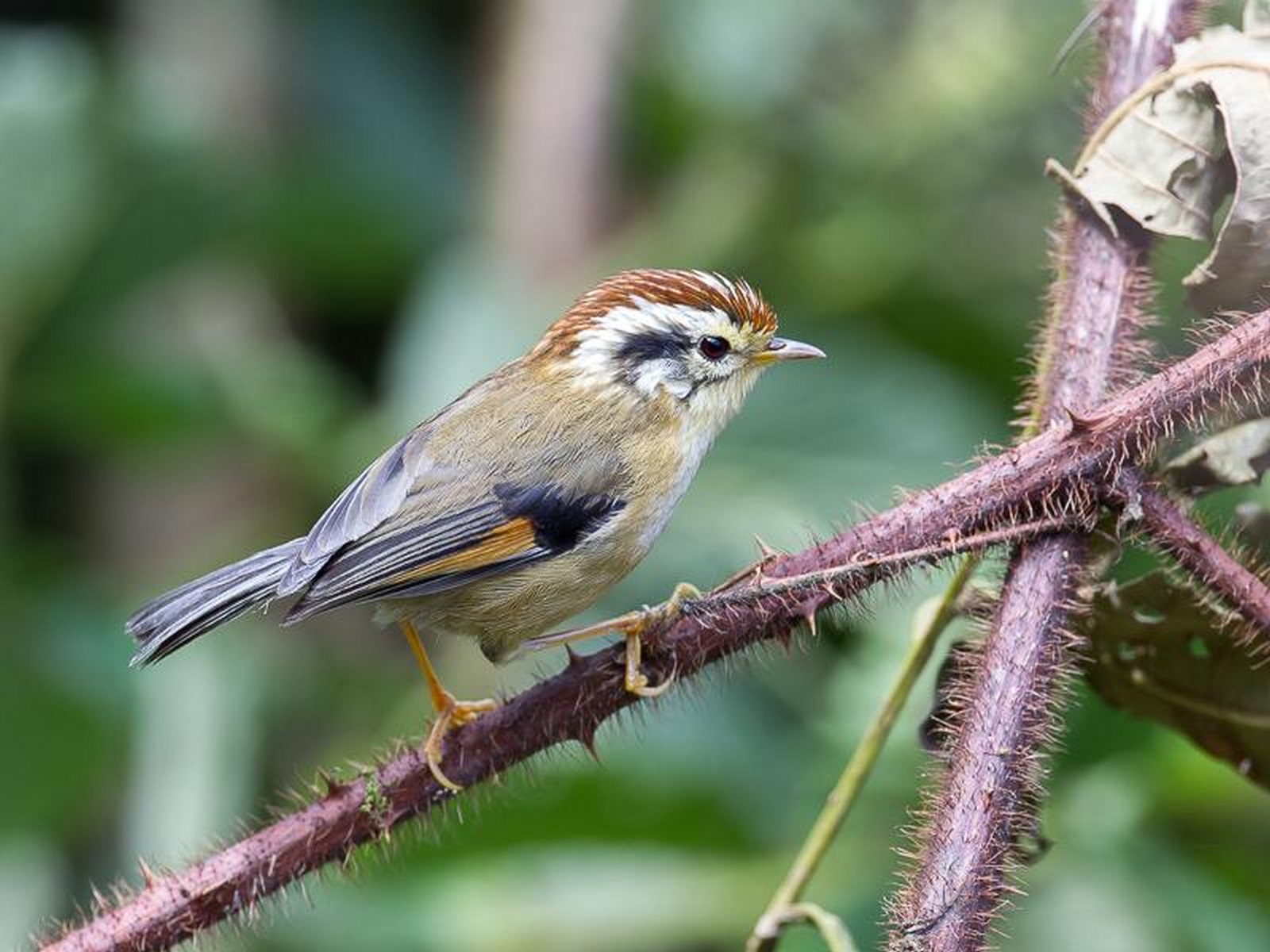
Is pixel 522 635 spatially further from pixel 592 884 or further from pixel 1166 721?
pixel 592 884

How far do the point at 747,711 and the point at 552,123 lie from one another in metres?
2.34

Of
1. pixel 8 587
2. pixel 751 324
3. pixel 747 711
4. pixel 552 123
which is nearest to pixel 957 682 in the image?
pixel 751 324

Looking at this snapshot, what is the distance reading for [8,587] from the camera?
5.00 metres

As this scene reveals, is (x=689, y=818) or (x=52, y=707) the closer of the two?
(x=689, y=818)

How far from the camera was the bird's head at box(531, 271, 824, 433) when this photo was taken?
10.5 ft

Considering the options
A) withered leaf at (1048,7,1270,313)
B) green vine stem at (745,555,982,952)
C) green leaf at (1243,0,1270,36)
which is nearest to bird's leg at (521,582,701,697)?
green vine stem at (745,555,982,952)

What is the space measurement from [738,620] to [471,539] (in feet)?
3.29

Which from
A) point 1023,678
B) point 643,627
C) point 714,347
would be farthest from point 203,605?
point 1023,678

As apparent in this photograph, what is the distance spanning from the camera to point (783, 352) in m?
3.29

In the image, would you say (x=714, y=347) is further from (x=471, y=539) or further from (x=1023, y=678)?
(x=1023, y=678)

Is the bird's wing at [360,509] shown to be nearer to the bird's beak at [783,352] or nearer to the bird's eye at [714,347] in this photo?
the bird's eye at [714,347]

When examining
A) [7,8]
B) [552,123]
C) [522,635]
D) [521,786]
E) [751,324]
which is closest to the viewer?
[522,635]

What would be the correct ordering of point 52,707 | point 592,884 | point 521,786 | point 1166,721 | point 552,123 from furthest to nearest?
1. point 552,123
2. point 52,707
3. point 592,884
4. point 521,786
5. point 1166,721

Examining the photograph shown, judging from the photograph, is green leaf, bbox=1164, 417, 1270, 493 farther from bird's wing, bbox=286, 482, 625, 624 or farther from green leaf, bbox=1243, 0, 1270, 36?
bird's wing, bbox=286, 482, 625, 624
